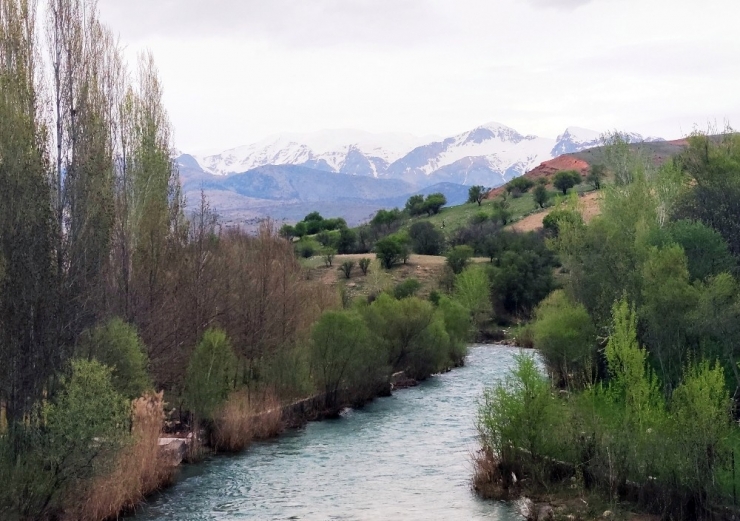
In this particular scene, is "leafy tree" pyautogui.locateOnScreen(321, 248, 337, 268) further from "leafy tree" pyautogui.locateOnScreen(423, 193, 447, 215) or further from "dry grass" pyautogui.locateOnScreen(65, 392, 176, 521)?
"dry grass" pyautogui.locateOnScreen(65, 392, 176, 521)

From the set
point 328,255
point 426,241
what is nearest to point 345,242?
point 426,241

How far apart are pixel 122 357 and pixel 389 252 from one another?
7298cm

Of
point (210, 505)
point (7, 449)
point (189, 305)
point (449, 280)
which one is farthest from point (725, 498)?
point (449, 280)

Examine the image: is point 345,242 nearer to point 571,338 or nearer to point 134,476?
point 571,338

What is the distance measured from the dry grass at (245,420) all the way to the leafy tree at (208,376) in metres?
0.53

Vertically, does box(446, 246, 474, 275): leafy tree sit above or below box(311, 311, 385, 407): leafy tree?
above

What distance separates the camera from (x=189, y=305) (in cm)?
3609

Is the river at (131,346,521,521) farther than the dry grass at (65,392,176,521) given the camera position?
Yes

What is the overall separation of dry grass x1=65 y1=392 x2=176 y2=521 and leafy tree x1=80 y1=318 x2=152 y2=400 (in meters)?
0.56

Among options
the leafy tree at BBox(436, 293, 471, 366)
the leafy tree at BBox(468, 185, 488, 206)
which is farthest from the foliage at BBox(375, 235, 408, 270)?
the leafy tree at BBox(468, 185, 488, 206)

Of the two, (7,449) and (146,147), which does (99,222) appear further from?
(146,147)

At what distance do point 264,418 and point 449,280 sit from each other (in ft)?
190

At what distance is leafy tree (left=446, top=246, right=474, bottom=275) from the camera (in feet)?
302

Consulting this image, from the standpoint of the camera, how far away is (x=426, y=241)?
357 ft
